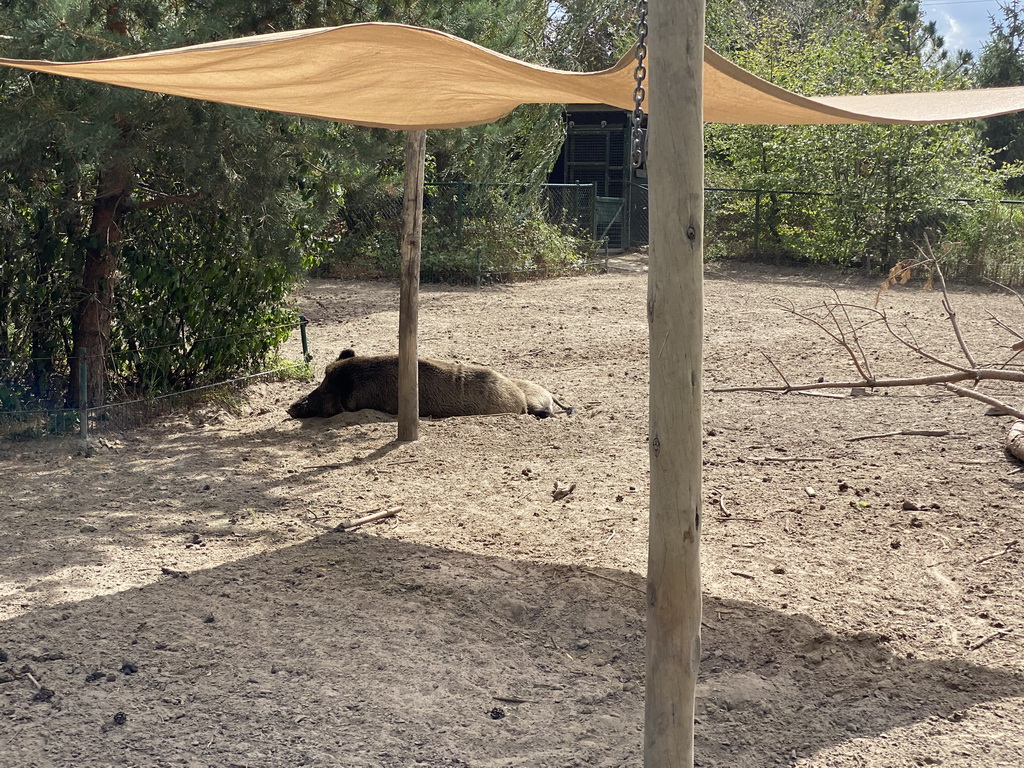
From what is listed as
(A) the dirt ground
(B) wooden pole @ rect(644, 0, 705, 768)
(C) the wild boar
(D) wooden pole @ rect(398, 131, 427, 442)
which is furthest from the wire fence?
(B) wooden pole @ rect(644, 0, 705, 768)

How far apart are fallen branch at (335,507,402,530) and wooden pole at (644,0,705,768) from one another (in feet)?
9.51

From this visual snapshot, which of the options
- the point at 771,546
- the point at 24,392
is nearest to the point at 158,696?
the point at 771,546

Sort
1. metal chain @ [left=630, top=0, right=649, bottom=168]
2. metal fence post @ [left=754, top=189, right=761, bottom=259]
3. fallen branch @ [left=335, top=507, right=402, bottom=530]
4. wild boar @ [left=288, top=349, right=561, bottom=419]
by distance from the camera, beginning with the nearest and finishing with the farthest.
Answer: metal chain @ [left=630, top=0, right=649, bottom=168] → fallen branch @ [left=335, top=507, right=402, bottom=530] → wild boar @ [left=288, top=349, right=561, bottom=419] → metal fence post @ [left=754, top=189, right=761, bottom=259]

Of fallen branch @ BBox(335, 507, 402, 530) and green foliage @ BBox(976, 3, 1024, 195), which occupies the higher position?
green foliage @ BBox(976, 3, 1024, 195)

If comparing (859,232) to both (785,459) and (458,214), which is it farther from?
(785,459)

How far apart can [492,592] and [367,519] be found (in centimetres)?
126

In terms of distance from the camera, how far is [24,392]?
7.32m

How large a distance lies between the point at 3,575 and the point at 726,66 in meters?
4.36

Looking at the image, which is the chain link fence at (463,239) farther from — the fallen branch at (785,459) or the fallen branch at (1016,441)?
the fallen branch at (1016,441)

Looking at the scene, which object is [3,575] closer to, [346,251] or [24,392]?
[24,392]

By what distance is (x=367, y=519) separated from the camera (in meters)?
5.71

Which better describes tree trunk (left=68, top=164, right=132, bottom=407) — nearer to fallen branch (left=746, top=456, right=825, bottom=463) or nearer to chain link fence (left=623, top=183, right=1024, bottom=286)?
fallen branch (left=746, top=456, right=825, bottom=463)

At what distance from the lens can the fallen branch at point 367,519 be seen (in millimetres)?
5645

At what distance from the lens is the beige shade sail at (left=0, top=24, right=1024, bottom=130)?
4613 millimetres
